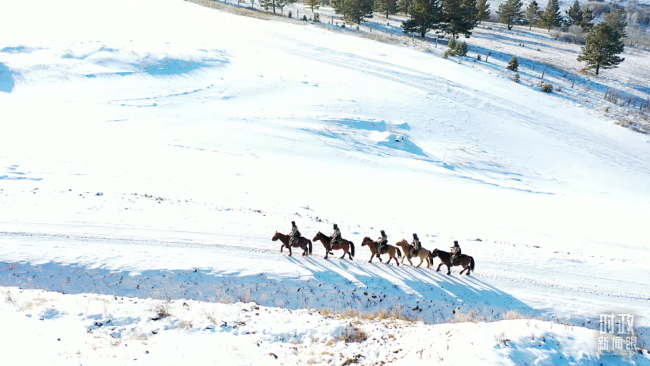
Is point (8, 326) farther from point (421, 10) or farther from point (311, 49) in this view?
point (421, 10)

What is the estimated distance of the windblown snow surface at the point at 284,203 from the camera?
917 centimetres

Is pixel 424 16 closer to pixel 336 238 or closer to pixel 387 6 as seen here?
pixel 387 6

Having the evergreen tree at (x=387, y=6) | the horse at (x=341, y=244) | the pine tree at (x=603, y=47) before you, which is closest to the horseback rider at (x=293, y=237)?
the horse at (x=341, y=244)

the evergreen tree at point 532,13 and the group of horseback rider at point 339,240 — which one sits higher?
the evergreen tree at point 532,13

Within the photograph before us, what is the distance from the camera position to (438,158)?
2641cm

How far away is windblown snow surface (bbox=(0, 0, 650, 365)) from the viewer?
917cm

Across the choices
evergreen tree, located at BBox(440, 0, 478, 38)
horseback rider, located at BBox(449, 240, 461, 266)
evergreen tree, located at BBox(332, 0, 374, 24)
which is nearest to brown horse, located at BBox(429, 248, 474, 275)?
horseback rider, located at BBox(449, 240, 461, 266)

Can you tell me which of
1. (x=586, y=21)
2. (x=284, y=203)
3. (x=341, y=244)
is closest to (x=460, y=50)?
(x=284, y=203)

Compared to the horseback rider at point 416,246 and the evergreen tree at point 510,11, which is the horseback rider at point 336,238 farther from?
the evergreen tree at point 510,11

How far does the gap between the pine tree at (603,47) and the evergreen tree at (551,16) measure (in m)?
26.7

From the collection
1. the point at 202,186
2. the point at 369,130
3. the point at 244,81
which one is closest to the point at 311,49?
the point at 244,81

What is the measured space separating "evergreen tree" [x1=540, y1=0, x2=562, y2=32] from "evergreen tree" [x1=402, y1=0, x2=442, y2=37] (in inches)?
1188

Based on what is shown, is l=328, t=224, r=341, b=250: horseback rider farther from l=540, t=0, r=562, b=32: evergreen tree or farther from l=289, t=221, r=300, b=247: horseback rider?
l=540, t=0, r=562, b=32: evergreen tree

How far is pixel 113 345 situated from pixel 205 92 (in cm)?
2615
